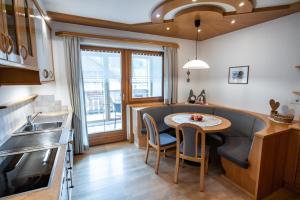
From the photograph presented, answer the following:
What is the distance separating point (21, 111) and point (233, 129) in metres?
3.57

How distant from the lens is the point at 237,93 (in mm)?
3490

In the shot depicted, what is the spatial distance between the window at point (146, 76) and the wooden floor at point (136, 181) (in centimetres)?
150

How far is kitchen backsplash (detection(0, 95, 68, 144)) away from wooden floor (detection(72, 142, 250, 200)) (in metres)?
1.09

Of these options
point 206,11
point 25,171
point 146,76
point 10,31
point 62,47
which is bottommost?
point 25,171

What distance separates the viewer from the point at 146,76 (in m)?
3.97

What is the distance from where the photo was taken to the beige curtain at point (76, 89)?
295 centimetres

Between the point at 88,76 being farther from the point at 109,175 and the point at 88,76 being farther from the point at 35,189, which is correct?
the point at 35,189

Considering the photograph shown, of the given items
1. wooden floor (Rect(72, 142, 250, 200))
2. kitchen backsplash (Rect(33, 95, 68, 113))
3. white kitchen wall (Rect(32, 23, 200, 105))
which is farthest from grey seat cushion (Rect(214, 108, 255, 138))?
kitchen backsplash (Rect(33, 95, 68, 113))

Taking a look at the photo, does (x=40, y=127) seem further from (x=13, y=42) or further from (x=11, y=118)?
(x=13, y=42)

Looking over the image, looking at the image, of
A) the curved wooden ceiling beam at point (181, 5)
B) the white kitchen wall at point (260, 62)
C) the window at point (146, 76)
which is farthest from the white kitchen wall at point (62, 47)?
the white kitchen wall at point (260, 62)

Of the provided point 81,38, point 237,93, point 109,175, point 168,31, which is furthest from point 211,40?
point 109,175

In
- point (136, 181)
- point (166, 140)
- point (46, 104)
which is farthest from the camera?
point (46, 104)

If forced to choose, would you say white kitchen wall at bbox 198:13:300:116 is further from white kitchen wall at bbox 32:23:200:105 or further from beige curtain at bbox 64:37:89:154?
beige curtain at bbox 64:37:89:154

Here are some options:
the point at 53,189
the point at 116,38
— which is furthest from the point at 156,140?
the point at 116,38
